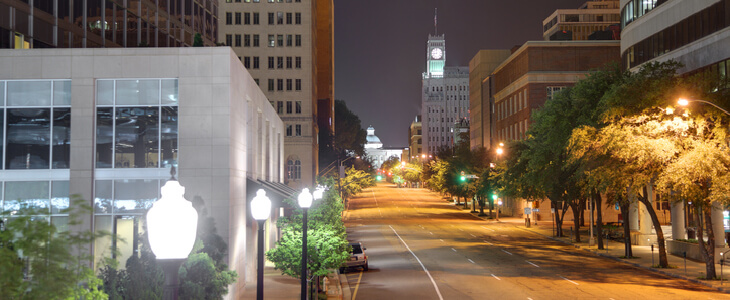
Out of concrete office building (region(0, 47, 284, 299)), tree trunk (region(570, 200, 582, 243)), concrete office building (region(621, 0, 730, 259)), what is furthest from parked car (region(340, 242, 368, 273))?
tree trunk (region(570, 200, 582, 243))

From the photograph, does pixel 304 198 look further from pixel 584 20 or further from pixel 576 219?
pixel 584 20

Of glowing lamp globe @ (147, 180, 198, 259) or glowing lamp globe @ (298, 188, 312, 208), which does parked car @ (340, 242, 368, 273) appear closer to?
glowing lamp globe @ (298, 188, 312, 208)

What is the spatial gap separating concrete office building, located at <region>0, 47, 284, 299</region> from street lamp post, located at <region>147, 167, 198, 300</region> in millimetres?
18230

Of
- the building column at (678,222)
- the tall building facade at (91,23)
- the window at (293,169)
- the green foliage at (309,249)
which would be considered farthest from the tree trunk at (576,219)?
the window at (293,169)

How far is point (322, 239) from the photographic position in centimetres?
2502

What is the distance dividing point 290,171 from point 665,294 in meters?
63.9

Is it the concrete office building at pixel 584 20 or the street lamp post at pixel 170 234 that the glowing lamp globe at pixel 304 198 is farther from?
the concrete office building at pixel 584 20

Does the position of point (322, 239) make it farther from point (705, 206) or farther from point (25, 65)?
point (705, 206)

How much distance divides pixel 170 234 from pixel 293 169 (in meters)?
82.6

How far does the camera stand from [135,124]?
24188 millimetres

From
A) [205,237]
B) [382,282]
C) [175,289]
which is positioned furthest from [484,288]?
[175,289]

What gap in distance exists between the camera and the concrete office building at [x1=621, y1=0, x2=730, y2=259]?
1513 inches

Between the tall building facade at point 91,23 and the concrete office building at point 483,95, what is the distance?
73.9 metres

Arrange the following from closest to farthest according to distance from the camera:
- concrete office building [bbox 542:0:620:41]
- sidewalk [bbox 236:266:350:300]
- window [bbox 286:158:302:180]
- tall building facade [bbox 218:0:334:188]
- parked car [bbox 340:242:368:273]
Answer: sidewalk [bbox 236:266:350:300] → parked car [bbox 340:242:368:273] → window [bbox 286:158:302:180] → tall building facade [bbox 218:0:334:188] → concrete office building [bbox 542:0:620:41]
